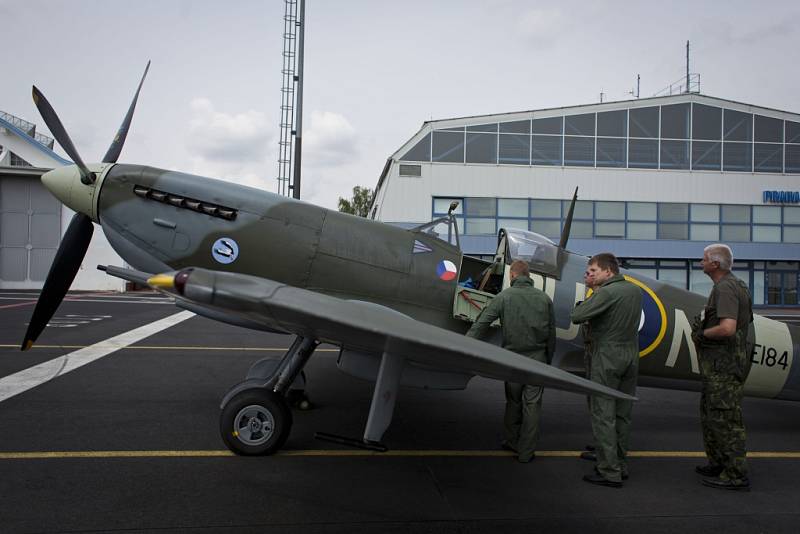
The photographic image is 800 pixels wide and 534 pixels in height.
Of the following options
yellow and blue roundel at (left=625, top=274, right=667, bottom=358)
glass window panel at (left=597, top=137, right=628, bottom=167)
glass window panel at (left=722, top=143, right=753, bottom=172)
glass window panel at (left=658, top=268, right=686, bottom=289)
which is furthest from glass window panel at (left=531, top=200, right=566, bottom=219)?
yellow and blue roundel at (left=625, top=274, right=667, bottom=358)

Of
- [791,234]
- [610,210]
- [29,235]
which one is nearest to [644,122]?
[610,210]

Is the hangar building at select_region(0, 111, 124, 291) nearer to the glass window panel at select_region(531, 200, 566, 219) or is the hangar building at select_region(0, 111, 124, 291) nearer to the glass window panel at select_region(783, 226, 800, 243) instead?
the glass window panel at select_region(531, 200, 566, 219)

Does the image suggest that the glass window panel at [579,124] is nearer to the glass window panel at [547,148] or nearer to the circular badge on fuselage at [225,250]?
the glass window panel at [547,148]

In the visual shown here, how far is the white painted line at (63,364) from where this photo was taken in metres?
6.13

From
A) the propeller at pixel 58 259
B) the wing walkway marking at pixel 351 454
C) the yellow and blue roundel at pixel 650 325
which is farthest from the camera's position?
the propeller at pixel 58 259

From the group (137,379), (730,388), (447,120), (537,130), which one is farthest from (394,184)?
(730,388)

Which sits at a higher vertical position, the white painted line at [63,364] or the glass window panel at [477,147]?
the glass window panel at [477,147]

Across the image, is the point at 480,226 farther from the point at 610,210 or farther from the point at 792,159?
the point at 792,159

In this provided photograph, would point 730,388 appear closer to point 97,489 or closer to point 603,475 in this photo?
point 603,475

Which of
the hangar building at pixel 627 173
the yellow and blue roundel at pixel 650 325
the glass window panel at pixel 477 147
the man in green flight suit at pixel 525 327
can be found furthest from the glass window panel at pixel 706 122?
the man in green flight suit at pixel 525 327

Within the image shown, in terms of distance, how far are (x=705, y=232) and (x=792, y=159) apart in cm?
580

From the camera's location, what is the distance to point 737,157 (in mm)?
24812

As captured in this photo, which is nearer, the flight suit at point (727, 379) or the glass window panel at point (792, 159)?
the flight suit at point (727, 379)

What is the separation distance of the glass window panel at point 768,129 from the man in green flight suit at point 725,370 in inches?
1029
